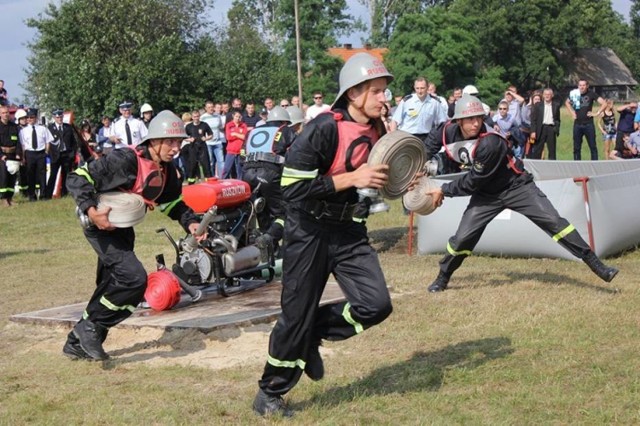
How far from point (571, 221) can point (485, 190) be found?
246 centimetres

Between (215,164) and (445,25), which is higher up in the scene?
(445,25)

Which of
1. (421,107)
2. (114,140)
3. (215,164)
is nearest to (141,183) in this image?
(421,107)

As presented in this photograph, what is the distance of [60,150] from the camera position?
21.6m

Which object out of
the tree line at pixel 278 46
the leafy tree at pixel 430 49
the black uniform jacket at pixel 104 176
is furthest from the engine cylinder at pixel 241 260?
the leafy tree at pixel 430 49

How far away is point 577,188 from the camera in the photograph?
11.2m

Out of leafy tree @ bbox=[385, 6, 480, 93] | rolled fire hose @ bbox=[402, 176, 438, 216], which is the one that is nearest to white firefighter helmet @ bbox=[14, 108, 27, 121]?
rolled fire hose @ bbox=[402, 176, 438, 216]

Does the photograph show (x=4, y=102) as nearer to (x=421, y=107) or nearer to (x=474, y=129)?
(x=421, y=107)

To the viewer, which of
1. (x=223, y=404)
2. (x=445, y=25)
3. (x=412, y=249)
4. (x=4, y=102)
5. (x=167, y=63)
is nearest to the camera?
(x=223, y=404)

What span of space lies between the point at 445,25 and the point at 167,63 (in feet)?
109

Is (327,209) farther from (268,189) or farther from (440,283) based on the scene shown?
(268,189)

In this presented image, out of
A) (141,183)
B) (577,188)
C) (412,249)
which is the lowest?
(412,249)

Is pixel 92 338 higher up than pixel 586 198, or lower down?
lower down

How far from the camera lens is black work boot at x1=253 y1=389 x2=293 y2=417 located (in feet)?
18.8

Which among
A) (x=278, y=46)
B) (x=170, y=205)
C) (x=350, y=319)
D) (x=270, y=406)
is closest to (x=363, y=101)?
(x=350, y=319)
